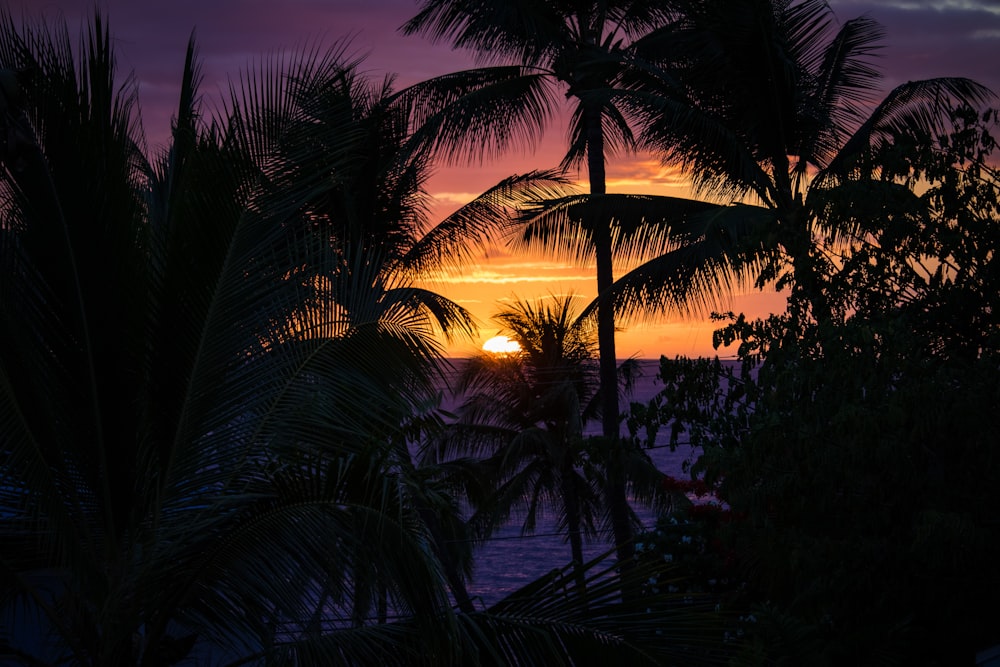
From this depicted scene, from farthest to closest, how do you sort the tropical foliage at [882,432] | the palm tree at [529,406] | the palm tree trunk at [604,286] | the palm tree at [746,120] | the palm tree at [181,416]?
the palm tree at [529,406]
the palm tree trunk at [604,286]
the palm tree at [746,120]
the tropical foliage at [882,432]
the palm tree at [181,416]

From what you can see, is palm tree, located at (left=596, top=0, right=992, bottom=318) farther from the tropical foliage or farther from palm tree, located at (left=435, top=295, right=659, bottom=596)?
palm tree, located at (left=435, top=295, right=659, bottom=596)

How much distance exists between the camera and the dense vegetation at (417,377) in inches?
227

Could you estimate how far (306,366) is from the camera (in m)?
6.54

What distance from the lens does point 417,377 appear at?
23.3ft

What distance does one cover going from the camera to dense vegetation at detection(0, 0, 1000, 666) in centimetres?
577

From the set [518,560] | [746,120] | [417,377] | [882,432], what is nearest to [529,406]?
[746,120]

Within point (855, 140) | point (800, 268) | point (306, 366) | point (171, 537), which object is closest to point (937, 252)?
point (800, 268)

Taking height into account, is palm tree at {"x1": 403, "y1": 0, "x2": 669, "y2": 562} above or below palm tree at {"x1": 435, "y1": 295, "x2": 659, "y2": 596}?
above

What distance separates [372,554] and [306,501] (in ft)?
1.80

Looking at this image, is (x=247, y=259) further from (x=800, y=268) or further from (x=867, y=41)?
(x=867, y=41)

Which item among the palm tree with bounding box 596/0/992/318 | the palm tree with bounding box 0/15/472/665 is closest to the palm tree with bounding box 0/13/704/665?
the palm tree with bounding box 0/15/472/665

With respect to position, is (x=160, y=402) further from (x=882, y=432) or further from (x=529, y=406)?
(x=529, y=406)

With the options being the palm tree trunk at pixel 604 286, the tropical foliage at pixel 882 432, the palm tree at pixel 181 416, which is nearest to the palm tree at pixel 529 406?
the palm tree trunk at pixel 604 286

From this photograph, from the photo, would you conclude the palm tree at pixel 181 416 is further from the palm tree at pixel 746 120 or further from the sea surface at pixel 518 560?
the sea surface at pixel 518 560
